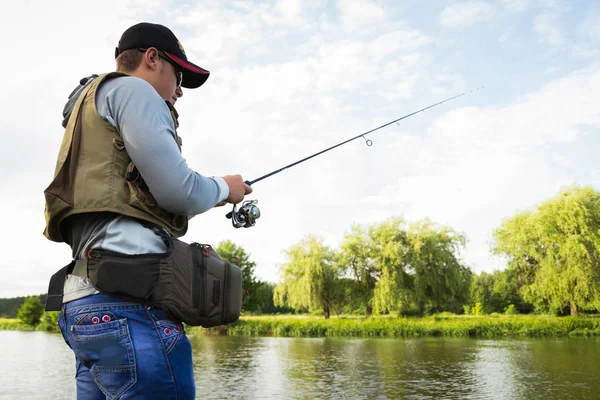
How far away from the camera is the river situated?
1126cm

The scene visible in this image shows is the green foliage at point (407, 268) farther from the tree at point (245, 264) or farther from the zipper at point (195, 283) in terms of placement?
the zipper at point (195, 283)

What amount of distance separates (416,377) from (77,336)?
1309 centimetres

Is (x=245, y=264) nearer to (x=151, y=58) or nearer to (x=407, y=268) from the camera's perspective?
(x=407, y=268)

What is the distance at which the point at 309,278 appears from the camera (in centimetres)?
3659

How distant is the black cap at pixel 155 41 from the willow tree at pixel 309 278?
35.1 meters

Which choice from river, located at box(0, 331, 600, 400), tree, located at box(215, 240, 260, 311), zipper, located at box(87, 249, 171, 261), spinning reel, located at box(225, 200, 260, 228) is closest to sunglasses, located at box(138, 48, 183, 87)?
spinning reel, located at box(225, 200, 260, 228)

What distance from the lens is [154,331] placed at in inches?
60.4

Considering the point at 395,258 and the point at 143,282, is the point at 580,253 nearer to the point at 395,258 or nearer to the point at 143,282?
the point at 395,258

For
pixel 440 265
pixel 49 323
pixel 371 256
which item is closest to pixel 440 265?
pixel 440 265

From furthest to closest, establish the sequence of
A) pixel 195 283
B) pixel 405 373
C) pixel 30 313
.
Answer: pixel 30 313
pixel 405 373
pixel 195 283

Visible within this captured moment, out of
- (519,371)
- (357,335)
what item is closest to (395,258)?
(357,335)

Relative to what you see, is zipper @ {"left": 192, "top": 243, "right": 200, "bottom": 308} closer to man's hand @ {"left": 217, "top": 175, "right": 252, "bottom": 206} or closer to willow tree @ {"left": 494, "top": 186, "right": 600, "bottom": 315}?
man's hand @ {"left": 217, "top": 175, "right": 252, "bottom": 206}

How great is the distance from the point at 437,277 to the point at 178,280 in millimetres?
36035

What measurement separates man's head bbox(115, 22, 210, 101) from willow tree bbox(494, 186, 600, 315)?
33105mm
